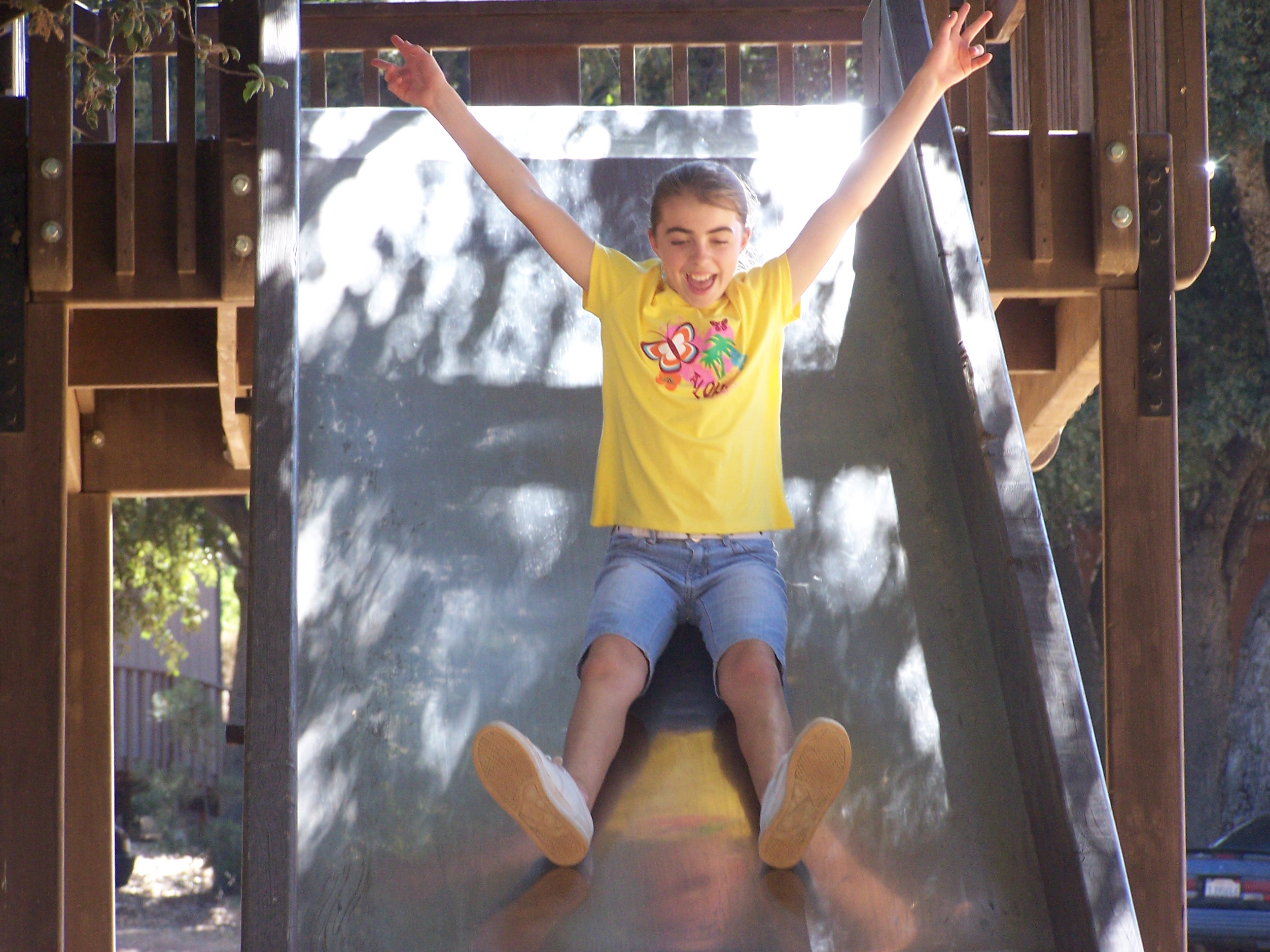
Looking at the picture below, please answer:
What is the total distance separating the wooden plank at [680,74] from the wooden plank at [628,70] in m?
0.16

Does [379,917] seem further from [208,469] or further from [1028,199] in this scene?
[208,469]

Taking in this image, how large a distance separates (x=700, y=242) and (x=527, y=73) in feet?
10.7

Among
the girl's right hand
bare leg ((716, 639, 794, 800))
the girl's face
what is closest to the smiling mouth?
the girl's face

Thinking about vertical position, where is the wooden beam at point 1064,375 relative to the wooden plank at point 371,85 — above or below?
below

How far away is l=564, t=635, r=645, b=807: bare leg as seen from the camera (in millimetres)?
2826

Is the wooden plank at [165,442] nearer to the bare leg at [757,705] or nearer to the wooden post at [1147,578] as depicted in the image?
the wooden post at [1147,578]

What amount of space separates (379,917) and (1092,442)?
12328 mm

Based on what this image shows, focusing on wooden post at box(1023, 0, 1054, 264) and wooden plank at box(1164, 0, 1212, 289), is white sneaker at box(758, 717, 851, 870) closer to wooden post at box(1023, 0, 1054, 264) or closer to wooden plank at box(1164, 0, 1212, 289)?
wooden post at box(1023, 0, 1054, 264)

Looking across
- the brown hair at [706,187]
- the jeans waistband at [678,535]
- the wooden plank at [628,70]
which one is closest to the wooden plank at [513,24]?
the wooden plank at [628,70]

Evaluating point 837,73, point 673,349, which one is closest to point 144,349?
point 837,73

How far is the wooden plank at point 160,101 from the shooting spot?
5266mm

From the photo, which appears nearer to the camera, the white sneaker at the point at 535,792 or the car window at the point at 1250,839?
the white sneaker at the point at 535,792

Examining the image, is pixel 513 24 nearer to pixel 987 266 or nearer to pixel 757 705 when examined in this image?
pixel 987 266

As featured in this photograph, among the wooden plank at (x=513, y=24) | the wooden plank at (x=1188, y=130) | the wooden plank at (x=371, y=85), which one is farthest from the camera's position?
the wooden plank at (x=371, y=85)
